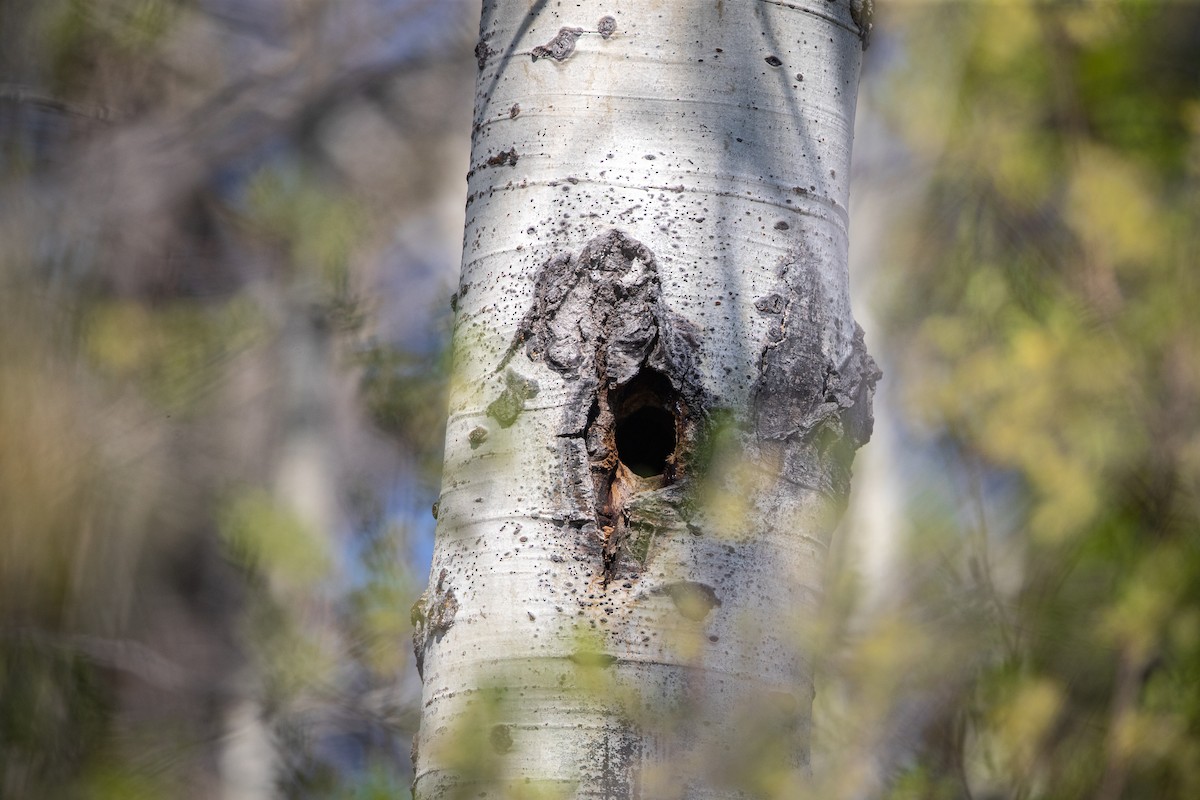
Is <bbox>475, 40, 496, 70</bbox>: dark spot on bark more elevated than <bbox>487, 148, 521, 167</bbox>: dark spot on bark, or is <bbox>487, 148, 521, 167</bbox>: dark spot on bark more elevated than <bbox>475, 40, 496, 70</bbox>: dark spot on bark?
<bbox>475, 40, 496, 70</bbox>: dark spot on bark

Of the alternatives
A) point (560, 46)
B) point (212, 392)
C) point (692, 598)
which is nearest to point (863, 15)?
point (560, 46)

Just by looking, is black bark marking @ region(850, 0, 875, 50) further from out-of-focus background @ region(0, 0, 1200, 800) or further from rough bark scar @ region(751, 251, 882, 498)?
out-of-focus background @ region(0, 0, 1200, 800)

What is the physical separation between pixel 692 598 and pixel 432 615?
21cm

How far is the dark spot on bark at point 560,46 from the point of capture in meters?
0.97

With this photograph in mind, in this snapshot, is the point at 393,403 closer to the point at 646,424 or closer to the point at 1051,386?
the point at 646,424

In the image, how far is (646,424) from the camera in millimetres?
959

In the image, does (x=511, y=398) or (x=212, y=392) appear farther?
(x=212, y=392)

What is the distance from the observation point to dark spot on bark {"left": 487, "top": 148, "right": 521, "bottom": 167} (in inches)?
38.4

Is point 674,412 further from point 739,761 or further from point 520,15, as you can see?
point 520,15

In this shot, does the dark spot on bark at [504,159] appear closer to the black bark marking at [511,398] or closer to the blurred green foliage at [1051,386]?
the black bark marking at [511,398]

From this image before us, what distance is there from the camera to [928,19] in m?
2.84

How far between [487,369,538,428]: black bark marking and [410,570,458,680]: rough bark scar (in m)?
0.13

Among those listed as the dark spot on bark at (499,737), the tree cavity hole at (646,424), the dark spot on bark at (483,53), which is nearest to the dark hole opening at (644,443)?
the tree cavity hole at (646,424)

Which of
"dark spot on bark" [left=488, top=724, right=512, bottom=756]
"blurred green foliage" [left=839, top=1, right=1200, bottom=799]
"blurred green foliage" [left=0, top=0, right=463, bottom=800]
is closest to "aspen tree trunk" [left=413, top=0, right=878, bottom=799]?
"dark spot on bark" [left=488, top=724, right=512, bottom=756]
